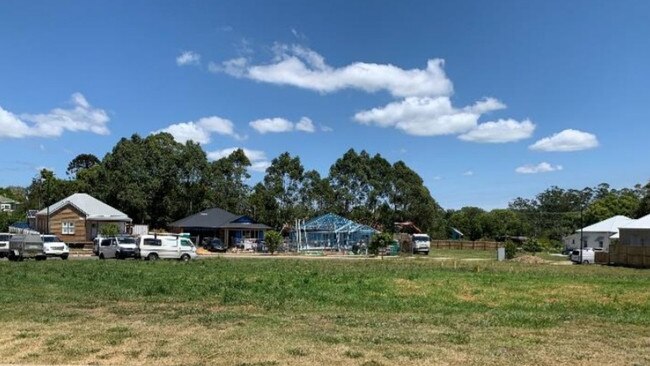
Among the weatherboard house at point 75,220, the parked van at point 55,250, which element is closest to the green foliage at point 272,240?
the weatherboard house at point 75,220

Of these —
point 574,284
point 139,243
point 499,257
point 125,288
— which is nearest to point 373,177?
point 499,257

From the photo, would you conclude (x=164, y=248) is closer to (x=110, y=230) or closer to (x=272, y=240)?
(x=272, y=240)

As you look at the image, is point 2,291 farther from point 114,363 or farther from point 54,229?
point 54,229

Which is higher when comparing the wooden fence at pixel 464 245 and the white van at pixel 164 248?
the white van at pixel 164 248

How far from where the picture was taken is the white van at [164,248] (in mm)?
41719

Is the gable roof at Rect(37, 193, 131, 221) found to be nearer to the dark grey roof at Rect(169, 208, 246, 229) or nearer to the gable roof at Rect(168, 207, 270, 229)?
the dark grey roof at Rect(169, 208, 246, 229)

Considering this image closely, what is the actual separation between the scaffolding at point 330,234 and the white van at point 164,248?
27.4 m

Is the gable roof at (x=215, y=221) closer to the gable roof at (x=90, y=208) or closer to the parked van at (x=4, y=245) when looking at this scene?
the gable roof at (x=90, y=208)

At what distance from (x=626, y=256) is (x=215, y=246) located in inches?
1513

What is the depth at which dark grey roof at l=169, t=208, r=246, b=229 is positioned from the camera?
71.4 m

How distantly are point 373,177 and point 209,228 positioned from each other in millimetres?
25708

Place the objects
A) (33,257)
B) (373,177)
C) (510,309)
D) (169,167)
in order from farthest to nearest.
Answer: (373,177)
(169,167)
(33,257)
(510,309)

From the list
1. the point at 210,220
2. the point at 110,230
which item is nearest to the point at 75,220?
the point at 110,230

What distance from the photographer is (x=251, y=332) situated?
1102cm
